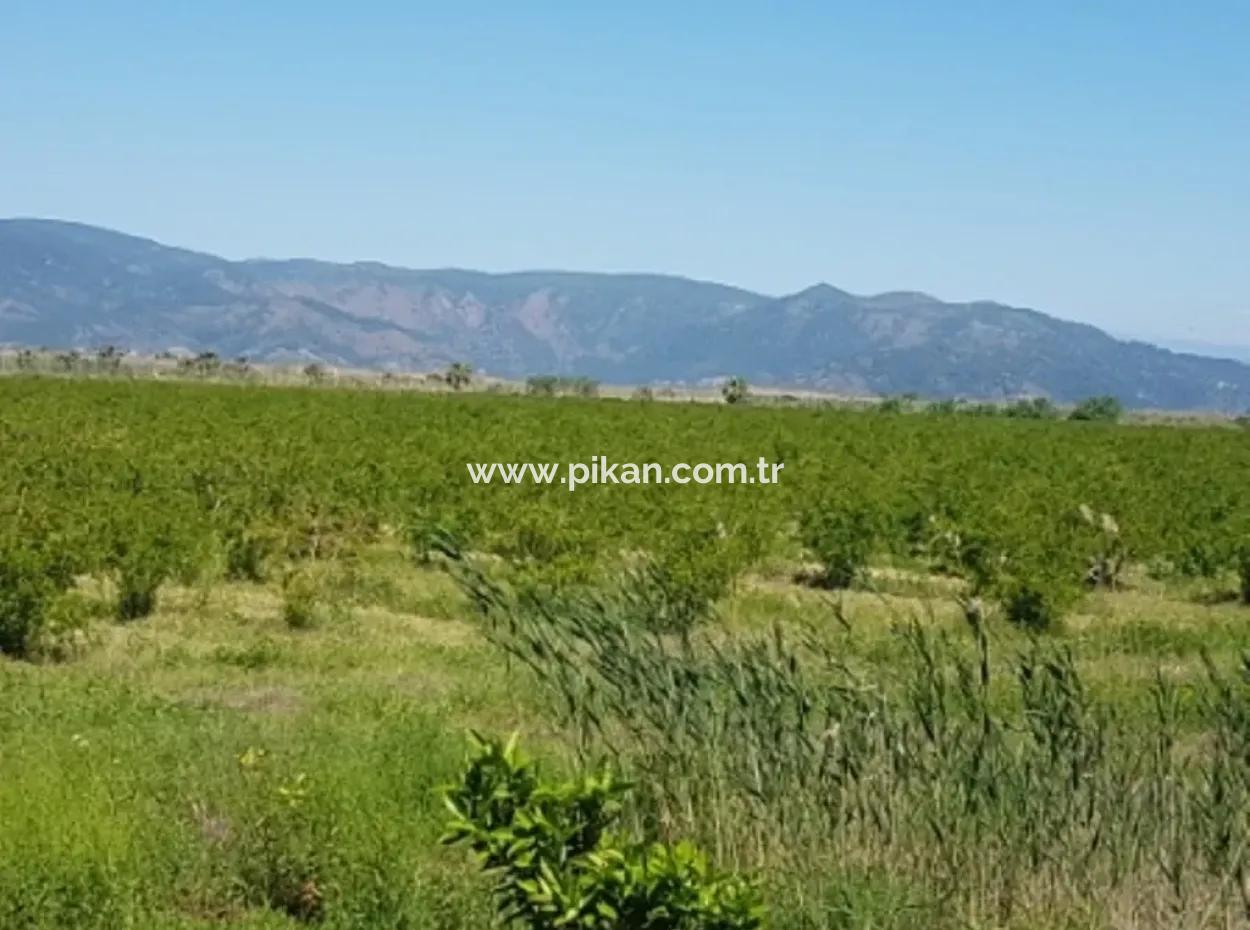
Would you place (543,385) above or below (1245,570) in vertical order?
below

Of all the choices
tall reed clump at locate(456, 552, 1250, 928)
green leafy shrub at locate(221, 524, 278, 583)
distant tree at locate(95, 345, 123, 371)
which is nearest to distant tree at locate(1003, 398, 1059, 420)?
distant tree at locate(95, 345, 123, 371)

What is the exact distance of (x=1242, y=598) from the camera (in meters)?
20.8

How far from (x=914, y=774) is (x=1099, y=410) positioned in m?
89.8

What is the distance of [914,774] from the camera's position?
22.6ft

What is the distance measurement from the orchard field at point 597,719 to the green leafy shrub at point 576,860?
0.5 inches

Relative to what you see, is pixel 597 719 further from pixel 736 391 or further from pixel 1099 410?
pixel 1099 410

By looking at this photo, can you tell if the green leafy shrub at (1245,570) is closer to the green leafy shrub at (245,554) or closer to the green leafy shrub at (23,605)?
the green leafy shrub at (245,554)

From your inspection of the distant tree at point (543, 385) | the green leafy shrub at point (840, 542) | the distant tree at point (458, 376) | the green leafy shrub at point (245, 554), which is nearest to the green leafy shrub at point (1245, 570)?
the green leafy shrub at point (840, 542)

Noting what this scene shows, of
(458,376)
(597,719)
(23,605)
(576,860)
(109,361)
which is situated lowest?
(109,361)

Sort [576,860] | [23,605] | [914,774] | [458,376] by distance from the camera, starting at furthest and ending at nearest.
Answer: [458,376]
[23,605]
[914,774]
[576,860]

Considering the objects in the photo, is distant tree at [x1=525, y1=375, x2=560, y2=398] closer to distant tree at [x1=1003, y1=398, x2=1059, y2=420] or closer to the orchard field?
distant tree at [x1=1003, y1=398, x2=1059, y2=420]

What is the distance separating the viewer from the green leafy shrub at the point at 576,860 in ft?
15.7

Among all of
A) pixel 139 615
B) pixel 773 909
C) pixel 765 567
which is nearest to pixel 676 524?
pixel 765 567

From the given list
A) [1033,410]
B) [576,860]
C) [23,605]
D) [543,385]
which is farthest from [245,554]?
[1033,410]
